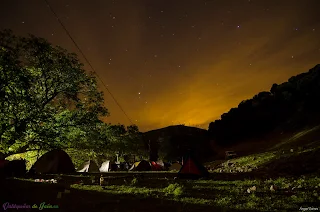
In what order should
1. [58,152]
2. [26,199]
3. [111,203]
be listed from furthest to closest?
[58,152] → [111,203] → [26,199]

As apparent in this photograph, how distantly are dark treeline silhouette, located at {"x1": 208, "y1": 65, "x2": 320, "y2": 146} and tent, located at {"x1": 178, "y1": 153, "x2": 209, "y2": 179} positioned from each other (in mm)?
39007

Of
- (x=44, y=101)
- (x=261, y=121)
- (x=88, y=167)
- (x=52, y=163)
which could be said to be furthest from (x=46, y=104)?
(x=261, y=121)

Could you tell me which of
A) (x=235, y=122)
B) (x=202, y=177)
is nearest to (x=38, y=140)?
(x=202, y=177)

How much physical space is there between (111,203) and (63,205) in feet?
4.74

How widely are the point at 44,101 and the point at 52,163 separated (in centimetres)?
574

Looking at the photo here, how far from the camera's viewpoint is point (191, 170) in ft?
56.0

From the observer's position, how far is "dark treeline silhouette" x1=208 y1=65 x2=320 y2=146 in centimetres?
5056

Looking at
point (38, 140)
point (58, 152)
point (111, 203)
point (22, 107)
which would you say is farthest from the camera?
point (58, 152)

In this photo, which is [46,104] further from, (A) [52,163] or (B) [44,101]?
(A) [52,163]

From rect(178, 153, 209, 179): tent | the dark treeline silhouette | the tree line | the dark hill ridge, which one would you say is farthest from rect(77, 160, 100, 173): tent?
the dark treeline silhouette

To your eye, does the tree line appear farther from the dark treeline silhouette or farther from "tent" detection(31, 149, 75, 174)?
the dark treeline silhouette

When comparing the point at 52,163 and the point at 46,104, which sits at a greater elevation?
the point at 46,104

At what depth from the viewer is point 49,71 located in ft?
65.5

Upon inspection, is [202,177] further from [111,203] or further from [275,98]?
[275,98]
